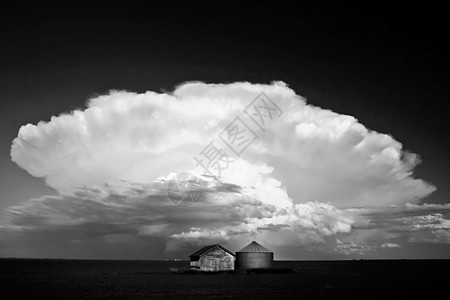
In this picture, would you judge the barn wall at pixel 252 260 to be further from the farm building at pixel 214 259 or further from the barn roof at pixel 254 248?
the farm building at pixel 214 259

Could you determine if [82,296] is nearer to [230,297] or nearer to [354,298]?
[230,297]

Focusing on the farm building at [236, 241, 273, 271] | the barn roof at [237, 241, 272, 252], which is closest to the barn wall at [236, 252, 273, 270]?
the farm building at [236, 241, 273, 271]

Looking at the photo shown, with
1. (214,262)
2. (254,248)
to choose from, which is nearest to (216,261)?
(214,262)

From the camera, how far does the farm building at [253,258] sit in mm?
86250

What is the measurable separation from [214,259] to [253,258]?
27.2ft

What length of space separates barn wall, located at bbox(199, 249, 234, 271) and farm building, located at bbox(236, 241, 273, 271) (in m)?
2.59

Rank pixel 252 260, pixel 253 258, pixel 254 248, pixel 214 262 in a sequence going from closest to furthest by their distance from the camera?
pixel 214 262, pixel 252 260, pixel 253 258, pixel 254 248

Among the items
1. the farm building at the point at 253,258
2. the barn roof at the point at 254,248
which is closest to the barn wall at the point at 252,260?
the farm building at the point at 253,258

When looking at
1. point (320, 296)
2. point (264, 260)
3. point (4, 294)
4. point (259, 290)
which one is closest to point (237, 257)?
point (264, 260)

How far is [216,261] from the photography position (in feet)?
276

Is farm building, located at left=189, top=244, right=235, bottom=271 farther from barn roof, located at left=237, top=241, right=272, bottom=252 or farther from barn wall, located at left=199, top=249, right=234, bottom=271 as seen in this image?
barn roof, located at left=237, top=241, right=272, bottom=252

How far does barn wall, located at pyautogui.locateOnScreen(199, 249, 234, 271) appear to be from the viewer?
83.6 m

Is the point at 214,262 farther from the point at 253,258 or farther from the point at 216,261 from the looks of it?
the point at 253,258

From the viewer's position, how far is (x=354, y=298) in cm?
4484
